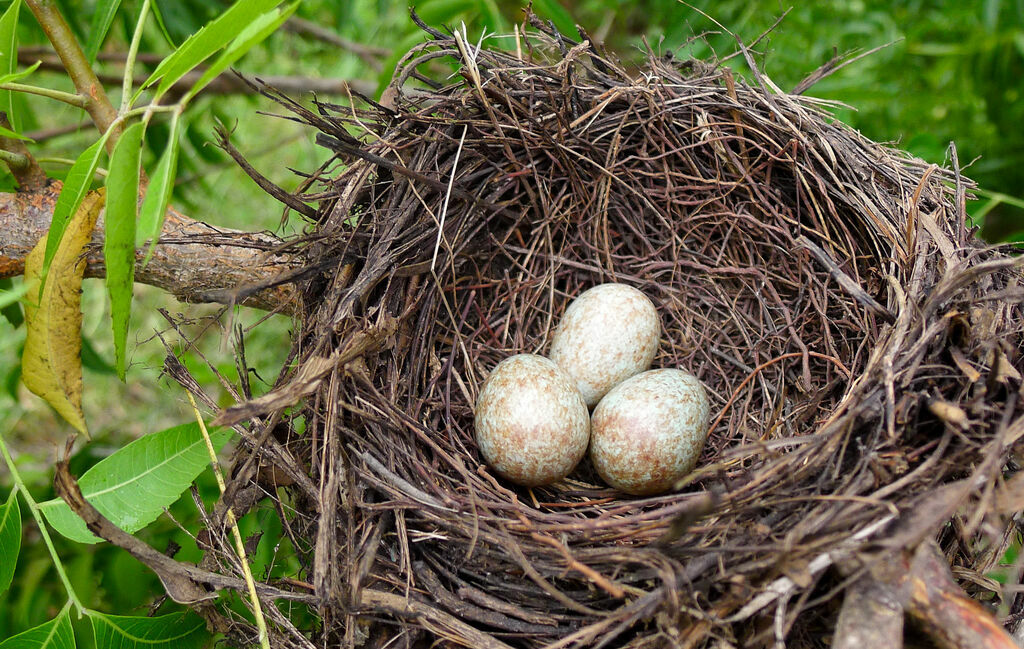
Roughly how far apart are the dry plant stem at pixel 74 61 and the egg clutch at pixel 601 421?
1.10 m

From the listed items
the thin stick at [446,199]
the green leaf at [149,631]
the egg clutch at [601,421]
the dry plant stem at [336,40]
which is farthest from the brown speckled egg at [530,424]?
the dry plant stem at [336,40]

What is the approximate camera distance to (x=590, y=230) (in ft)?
6.79

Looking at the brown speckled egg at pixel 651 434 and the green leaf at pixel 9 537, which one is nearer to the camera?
the green leaf at pixel 9 537

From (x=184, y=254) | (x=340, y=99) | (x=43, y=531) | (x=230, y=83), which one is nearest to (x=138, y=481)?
(x=43, y=531)

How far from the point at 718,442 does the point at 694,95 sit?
3.08 ft

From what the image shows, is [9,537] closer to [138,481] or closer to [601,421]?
[138,481]

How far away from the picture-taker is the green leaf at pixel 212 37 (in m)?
0.98

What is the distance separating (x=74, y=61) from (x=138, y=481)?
966mm

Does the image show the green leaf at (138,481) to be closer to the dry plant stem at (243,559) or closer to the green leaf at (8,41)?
the dry plant stem at (243,559)

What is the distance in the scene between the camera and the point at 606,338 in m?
1.90

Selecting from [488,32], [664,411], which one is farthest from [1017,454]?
[488,32]

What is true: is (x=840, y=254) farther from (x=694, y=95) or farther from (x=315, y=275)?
(x=315, y=275)

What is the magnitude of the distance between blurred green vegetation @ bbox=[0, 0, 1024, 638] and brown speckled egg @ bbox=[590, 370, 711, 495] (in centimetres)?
84

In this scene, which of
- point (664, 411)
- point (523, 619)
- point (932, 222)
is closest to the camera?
point (523, 619)
